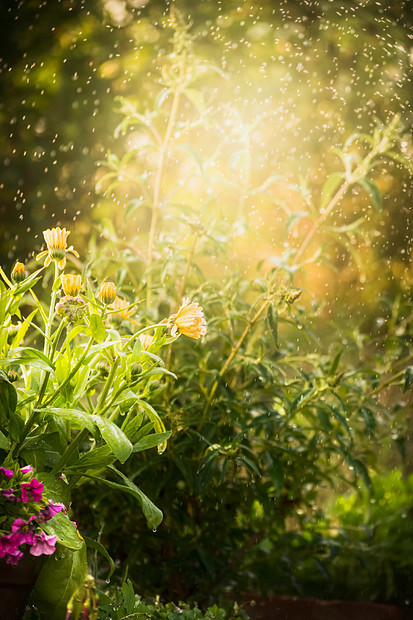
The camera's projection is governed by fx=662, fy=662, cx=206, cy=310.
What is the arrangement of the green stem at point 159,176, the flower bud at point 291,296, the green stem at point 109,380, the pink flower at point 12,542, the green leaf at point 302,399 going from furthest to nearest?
the green stem at point 159,176 < the green leaf at point 302,399 < the flower bud at point 291,296 < the green stem at point 109,380 < the pink flower at point 12,542

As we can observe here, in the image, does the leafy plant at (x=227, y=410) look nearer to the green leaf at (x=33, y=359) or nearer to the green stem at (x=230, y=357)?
the green stem at (x=230, y=357)

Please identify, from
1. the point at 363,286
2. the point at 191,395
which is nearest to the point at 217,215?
the point at 191,395

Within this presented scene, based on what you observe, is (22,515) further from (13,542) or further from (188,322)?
(188,322)

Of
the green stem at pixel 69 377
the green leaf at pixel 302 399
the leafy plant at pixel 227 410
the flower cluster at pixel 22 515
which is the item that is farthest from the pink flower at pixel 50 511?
the green leaf at pixel 302 399

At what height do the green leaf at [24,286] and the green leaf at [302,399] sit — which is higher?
the green leaf at [24,286]

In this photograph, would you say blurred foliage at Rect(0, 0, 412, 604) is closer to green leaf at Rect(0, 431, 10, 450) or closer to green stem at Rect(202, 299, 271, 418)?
green stem at Rect(202, 299, 271, 418)

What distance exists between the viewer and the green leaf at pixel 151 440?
2.25 ft

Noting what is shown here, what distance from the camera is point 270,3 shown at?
5.37 feet

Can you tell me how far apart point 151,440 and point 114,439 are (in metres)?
0.08

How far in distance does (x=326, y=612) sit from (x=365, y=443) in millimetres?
342

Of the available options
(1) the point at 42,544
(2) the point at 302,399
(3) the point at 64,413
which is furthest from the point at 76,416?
(2) the point at 302,399

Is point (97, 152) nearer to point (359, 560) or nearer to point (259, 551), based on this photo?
point (259, 551)

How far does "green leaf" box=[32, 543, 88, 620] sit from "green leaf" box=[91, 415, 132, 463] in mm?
127

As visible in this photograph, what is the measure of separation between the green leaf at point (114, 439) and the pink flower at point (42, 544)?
92 millimetres
